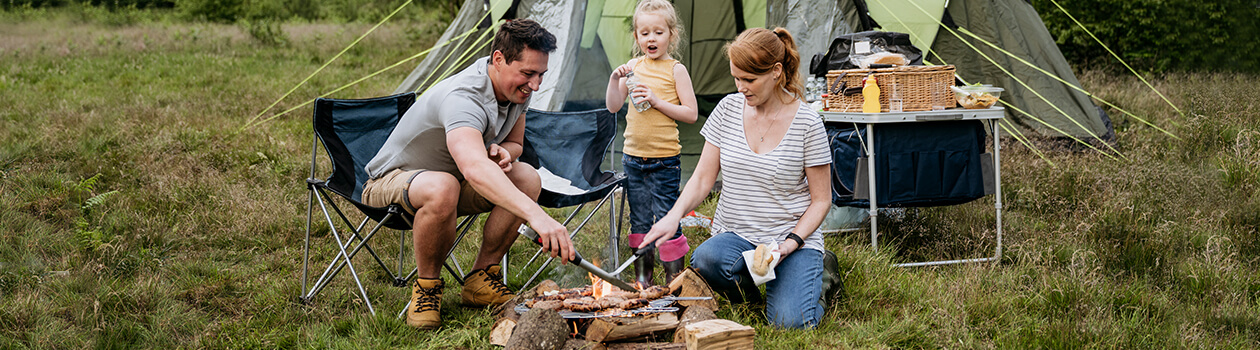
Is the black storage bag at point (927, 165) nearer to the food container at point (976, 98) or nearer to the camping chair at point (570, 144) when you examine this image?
the food container at point (976, 98)

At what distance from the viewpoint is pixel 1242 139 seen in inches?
161

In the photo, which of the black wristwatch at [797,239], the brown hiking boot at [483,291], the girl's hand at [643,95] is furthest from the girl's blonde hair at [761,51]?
the brown hiking boot at [483,291]

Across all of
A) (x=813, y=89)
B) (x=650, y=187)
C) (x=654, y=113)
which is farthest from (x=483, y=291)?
(x=813, y=89)

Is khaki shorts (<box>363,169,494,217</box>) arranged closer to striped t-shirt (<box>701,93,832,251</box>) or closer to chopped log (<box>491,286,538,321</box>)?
chopped log (<box>491,286,538,321</box>)

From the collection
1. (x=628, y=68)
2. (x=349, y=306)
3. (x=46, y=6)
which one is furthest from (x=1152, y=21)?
(x=46, y=6)

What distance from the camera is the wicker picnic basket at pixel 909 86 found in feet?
9.50

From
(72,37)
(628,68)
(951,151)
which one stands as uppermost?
(628,68)

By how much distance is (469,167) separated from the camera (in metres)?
2.19

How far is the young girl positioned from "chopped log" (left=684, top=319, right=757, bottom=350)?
896mm

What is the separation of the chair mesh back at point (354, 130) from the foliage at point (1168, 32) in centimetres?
643

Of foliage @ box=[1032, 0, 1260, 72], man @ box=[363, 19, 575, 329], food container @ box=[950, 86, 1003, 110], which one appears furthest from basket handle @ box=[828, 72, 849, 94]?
foliage @ box=[1032, 0, 1260, 72]

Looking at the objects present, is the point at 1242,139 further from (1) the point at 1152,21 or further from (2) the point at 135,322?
(2) the point at 135,322

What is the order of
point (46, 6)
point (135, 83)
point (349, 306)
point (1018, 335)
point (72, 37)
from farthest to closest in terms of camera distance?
point (46, 6)
point (72, 37)
point (135, 83)
point (349, 306)
point (1018, 335)

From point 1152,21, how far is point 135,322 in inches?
312
